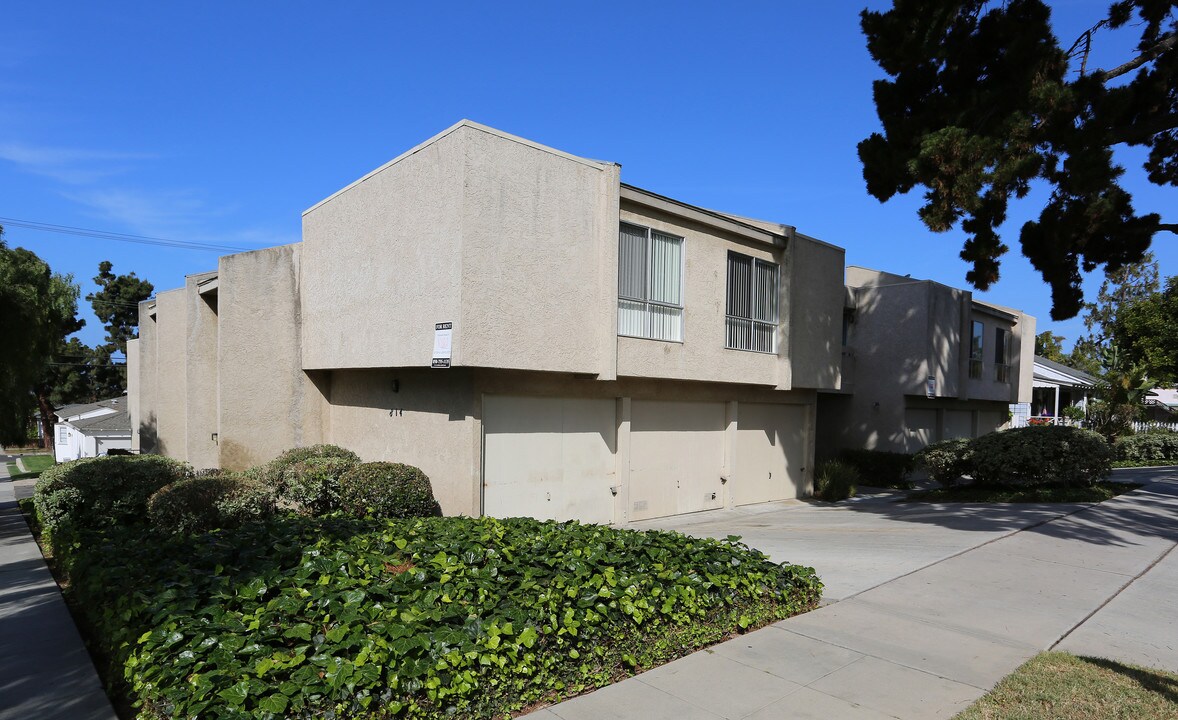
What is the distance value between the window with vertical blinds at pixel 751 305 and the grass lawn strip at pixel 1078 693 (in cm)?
890

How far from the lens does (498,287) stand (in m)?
10.3

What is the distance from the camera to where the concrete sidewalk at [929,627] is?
4.91 metres

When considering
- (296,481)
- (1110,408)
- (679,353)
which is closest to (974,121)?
(679,353)

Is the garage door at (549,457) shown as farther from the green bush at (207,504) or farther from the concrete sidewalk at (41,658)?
the concrete sidewalk at (41,658)

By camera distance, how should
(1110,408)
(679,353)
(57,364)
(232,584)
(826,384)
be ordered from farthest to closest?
(57,364)
(1110,408)
(826,384)
(679,353)
(232,584)

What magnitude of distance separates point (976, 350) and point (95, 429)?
108 feet

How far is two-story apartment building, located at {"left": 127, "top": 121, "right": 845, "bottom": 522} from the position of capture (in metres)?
10.4

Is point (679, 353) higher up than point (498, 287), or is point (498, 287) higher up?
point (498, 287)

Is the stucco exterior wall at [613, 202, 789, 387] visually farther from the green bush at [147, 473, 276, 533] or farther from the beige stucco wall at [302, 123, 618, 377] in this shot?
the green bush at [147, 473, 276, 533]

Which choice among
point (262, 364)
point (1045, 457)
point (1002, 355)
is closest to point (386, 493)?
point (262, 364)

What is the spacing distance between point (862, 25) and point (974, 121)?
2889 millimetres

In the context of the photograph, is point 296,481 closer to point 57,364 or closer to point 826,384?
point 826,384

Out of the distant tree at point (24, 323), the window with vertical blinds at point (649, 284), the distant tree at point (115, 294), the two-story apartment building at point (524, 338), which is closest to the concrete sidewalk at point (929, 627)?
the two-story apartment building at point (524, 338)

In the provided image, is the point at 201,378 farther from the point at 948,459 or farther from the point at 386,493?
the point at 948,459
